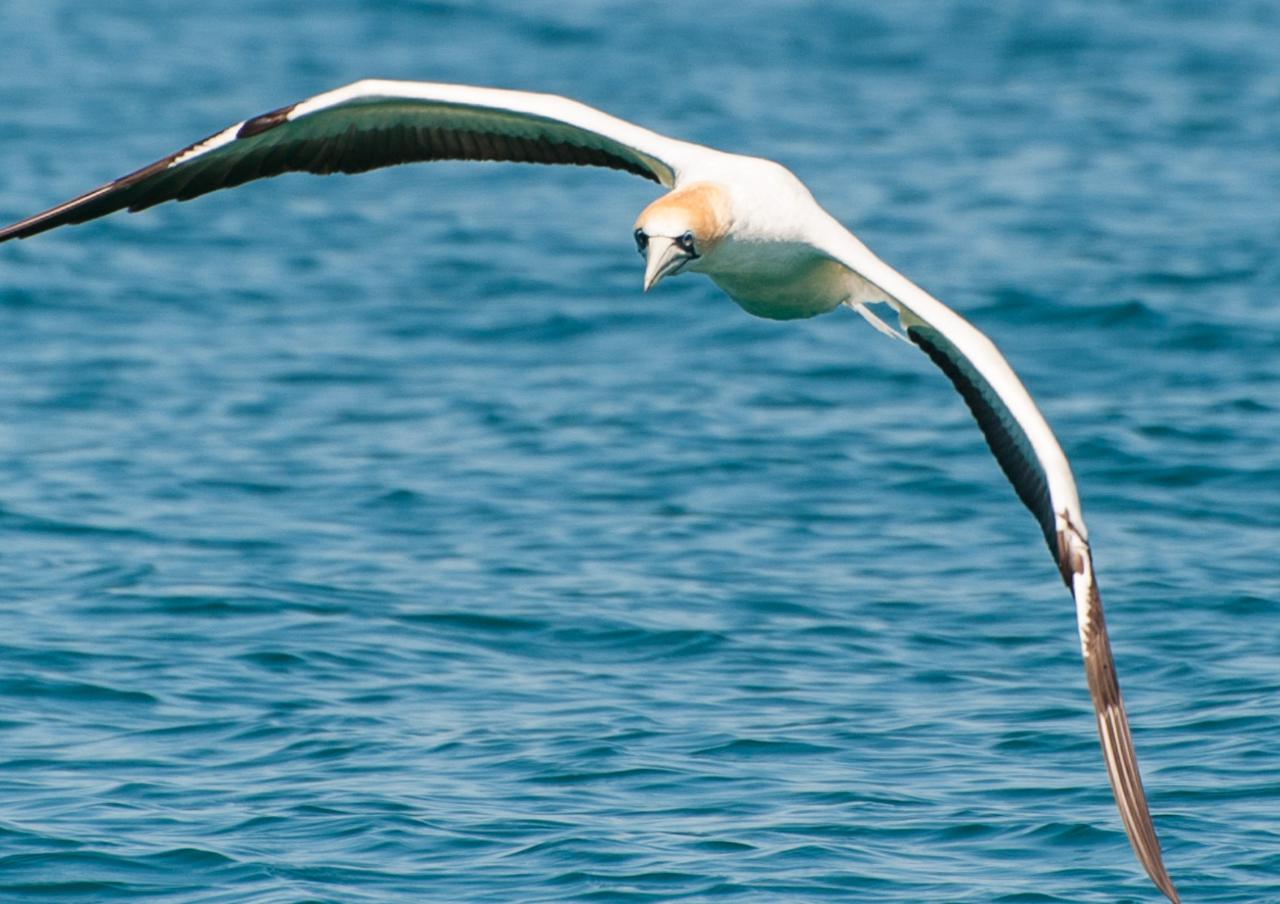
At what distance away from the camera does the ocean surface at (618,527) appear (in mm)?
9977

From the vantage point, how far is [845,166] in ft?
79.1

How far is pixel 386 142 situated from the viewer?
11555 millimetres

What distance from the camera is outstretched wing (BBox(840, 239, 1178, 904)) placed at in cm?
890

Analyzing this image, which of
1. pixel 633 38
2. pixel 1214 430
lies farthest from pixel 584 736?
pixel 633 38

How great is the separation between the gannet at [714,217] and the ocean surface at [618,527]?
1422 millimetres

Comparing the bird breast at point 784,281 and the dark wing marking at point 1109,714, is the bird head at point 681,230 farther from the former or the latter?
the dark wing marking at point 1109,714

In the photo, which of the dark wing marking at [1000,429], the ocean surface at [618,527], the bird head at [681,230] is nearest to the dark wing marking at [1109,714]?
the dark wing marking at [1000,429]

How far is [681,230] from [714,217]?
38 centimetres

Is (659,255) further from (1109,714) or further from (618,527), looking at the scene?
(618,527)

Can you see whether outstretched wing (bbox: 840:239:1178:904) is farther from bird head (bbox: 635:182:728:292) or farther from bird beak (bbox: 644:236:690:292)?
bird beak (bbox: 644:236:690:292)

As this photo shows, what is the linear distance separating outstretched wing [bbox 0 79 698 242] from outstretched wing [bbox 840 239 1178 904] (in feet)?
4.89

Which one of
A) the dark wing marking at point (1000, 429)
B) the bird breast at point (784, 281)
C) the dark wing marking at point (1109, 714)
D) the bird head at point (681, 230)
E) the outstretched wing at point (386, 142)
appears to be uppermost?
the outstretched wing at point (386, 142)

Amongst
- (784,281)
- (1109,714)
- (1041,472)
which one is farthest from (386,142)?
(1109,714)

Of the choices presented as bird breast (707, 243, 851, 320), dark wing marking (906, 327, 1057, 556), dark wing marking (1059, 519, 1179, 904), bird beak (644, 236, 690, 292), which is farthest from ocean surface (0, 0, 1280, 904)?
bird beak (644, 236, 690, 292)
